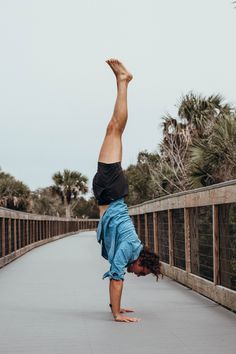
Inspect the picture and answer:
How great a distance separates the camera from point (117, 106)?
6.74m

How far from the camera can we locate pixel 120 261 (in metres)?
6.67

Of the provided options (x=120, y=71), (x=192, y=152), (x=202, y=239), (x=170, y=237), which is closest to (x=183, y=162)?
(x=192, y=152)

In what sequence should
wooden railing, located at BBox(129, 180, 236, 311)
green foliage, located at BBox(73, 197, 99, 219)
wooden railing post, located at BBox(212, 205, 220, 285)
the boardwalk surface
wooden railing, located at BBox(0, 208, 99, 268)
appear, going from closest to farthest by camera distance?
the boardwalk surface < wooden railing, located at BBox(129, 180, 236, 311) < wooden railing post, located at BBox(212, 205, 220, 285) < wooden railing, located at BBox(0, 208, 99, 268) < green foliage, located at BBox(73, 197, 99, 219)

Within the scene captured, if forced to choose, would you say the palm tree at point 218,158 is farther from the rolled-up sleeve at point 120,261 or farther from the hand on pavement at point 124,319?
the hand on pavement at point 124,319

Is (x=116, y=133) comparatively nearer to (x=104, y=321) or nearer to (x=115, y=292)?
(x=115, y=292)

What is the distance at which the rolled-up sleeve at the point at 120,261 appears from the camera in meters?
6.64

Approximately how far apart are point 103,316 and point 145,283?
381cm

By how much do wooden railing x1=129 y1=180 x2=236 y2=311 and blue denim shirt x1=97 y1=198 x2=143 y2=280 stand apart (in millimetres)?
1164

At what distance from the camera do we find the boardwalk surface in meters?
5.35

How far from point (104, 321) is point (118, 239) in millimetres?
816

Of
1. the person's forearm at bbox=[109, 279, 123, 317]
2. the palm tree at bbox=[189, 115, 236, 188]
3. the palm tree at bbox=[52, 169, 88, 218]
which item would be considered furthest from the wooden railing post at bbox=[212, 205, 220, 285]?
the palm tree at bbox=[52, 169, 88, 218]

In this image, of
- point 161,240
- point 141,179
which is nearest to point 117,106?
point 161,240

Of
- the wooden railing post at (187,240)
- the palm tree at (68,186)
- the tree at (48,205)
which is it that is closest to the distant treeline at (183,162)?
the palm tree at (68,186)

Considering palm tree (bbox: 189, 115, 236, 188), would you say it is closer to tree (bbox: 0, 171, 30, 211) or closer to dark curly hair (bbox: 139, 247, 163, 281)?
dark curly hair (bbox: 139, 247, 163, 281)
